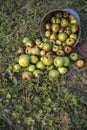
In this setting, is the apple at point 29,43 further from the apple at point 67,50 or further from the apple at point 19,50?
the apple at point 67,50

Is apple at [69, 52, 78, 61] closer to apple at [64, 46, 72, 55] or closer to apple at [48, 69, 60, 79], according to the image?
apple at [64, 46, 72, 55]

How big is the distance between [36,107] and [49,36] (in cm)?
149

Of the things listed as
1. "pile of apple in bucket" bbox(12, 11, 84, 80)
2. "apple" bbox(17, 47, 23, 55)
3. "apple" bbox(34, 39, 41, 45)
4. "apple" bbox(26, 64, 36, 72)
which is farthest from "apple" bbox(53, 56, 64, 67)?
"apple" bbox(17, 47, 23, 55)

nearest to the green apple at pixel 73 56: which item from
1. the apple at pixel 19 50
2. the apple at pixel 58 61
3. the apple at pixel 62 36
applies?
the apple at pixel 58 61

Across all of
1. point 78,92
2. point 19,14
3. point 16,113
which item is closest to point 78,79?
point 78,92

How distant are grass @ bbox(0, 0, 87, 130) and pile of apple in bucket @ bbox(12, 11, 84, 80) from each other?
0.38ft

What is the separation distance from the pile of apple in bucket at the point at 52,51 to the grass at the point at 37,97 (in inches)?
4.6

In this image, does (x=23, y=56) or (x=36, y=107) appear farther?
(x=23, y=56)

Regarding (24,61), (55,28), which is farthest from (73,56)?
(24,61)

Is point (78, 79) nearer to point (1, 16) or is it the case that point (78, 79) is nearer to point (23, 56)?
point (23, 56)

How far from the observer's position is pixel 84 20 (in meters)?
6.98

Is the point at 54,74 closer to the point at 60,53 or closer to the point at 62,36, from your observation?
the point at 60,53

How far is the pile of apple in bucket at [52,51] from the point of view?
19.4 ft

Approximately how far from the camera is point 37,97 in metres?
5.55
